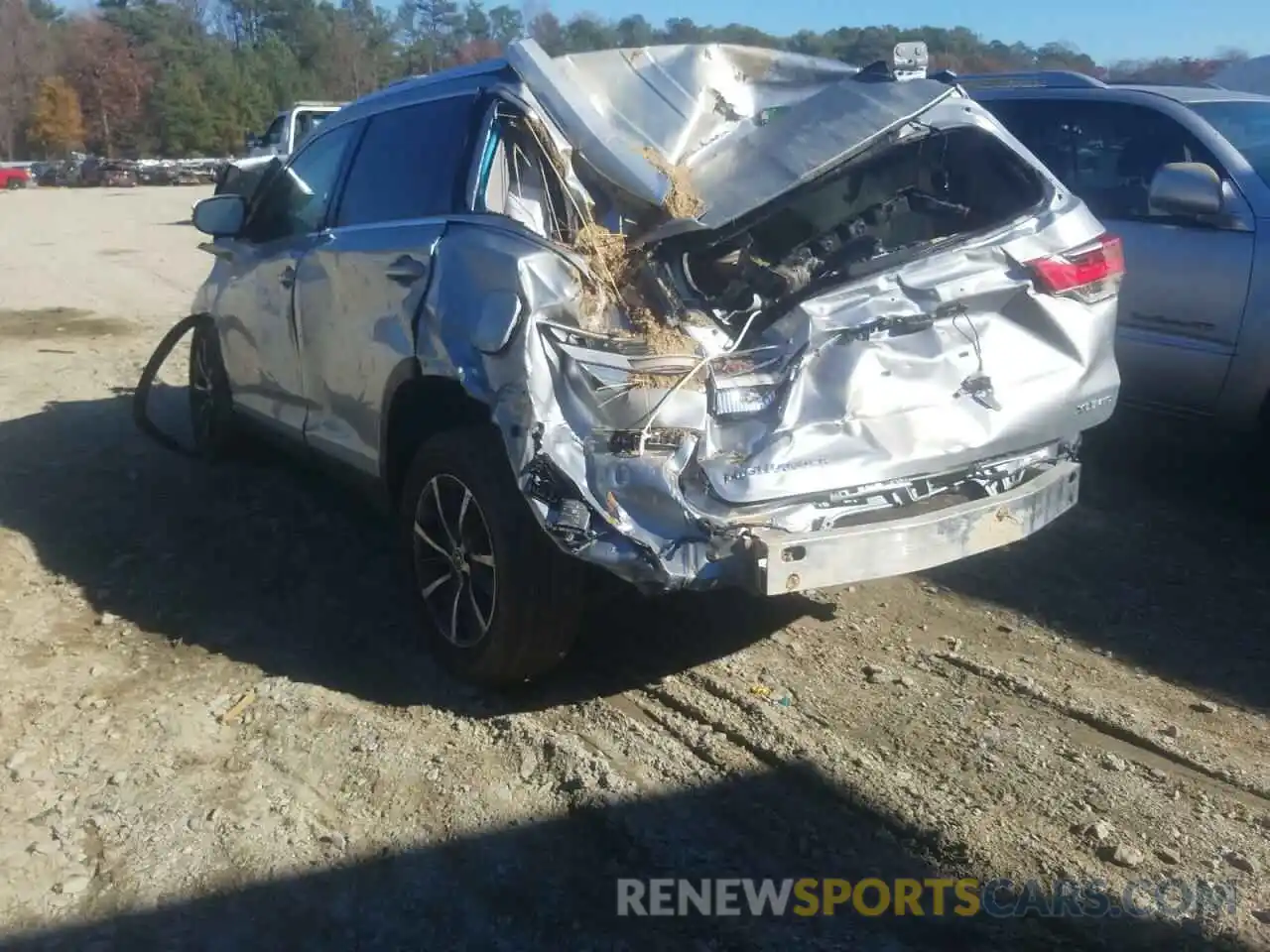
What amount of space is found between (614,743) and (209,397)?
3.73 metres

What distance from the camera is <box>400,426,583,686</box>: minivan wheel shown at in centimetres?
→ 385

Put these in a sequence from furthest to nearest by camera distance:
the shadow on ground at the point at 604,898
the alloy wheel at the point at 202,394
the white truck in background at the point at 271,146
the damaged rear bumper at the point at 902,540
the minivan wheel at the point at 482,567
→ the white truck in background at the point at 271,146 → the alloy wheel at the point at 202,394 → the minivan wheel at the point at 482,567 → the damaged rear bumper at the point at 902,540 → the shadow on ground at the point at 604,898

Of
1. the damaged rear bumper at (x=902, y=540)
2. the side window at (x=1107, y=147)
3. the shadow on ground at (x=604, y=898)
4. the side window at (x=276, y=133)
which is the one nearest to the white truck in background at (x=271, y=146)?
the side window at (x=276, y=133)

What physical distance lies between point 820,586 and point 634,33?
8882 millimetres

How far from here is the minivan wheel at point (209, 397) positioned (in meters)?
6.49

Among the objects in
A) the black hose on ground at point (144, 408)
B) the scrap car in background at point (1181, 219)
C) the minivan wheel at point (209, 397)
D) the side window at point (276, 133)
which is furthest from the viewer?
the side window at point (276, 133)

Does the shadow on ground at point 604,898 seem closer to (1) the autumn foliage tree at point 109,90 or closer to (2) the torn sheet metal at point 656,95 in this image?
(2) the torn sheet metal at point 656,95

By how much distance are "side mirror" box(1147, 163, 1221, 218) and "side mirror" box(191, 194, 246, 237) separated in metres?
4.22

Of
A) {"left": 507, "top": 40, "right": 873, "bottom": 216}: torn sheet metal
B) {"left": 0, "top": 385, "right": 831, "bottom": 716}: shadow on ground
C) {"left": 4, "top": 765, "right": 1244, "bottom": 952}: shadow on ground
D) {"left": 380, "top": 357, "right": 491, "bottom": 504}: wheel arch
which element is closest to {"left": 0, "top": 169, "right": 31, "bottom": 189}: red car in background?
{"left": 0, "top": 385, "right": 831, "bottom": 716}: shadow on ground

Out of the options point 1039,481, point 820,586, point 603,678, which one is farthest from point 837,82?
point 603,678

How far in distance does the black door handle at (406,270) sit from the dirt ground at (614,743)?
4.42 ft

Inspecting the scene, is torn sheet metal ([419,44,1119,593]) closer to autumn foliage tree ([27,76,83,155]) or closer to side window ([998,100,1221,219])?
side window ([998,100,1221,219])

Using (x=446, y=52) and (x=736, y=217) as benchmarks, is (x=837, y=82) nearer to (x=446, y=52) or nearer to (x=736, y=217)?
(x=736, y=217)

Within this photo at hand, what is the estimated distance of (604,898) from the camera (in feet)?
10.4
